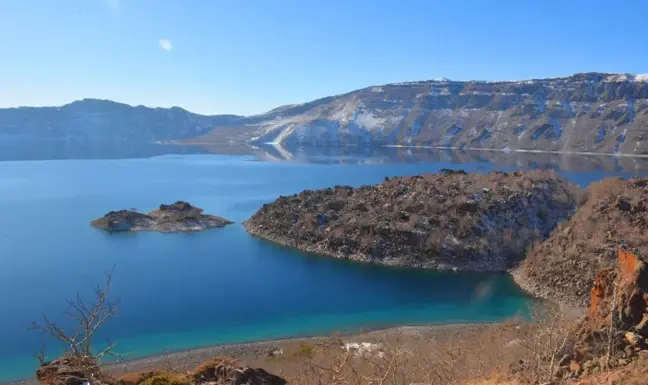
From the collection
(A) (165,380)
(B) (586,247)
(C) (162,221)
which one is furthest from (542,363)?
(C) (162,221)

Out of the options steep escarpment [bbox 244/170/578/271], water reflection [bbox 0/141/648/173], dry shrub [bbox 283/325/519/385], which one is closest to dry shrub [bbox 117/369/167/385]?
dry shrub [bbox 283/325/519/385]

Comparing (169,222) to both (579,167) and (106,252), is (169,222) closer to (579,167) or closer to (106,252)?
(106,252)

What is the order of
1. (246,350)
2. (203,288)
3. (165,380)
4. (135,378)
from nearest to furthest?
(165,380) < (135,378) < (246,350) < (203,288)

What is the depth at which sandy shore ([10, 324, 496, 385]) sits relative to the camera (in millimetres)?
20484

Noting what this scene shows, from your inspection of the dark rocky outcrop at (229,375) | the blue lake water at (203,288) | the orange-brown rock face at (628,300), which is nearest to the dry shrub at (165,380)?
the dark rocky outcrop at (229,375)

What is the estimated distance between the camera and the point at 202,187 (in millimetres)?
79938

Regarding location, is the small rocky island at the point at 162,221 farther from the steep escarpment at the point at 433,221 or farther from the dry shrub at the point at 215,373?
the dry shrub at the point at 215,373

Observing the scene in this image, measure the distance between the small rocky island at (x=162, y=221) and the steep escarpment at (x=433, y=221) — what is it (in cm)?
625

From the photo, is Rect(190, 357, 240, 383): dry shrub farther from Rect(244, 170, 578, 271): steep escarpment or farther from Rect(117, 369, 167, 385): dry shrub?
Rect(244, 170, 578, 271): steep escarpment

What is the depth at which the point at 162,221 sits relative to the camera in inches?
2028

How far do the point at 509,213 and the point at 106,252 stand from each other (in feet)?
107

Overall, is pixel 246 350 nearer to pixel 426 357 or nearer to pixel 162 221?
pixel 426 357

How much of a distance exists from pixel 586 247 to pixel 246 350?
839 inches

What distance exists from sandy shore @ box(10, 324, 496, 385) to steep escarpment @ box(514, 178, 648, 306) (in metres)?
7.16
